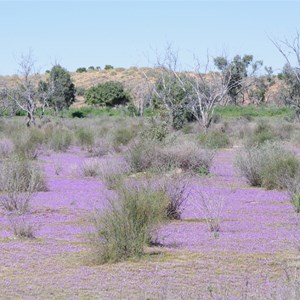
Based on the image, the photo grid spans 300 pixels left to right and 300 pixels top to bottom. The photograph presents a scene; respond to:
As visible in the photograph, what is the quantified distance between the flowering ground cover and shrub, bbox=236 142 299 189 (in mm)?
2966

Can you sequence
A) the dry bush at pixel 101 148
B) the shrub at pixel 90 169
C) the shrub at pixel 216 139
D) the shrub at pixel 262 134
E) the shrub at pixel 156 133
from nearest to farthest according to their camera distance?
the shrub at pixel 90 169 < the shrub at pixel 156 133 < the dry bush at pixel 101 148 < the shrub at pixel 262 134 < the shrub at pixel 216 139

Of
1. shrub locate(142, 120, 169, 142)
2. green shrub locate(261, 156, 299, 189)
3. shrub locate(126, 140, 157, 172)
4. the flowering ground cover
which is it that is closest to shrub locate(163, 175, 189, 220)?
the flowering ground cover

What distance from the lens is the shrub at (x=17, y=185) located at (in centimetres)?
1827

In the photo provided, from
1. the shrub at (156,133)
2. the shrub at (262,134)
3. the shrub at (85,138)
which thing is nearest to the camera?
the shrub at (156,133)

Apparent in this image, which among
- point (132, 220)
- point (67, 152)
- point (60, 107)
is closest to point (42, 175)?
point (132, 220)

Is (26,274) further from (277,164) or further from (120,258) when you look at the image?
(277,164)

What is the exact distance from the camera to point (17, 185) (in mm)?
19312

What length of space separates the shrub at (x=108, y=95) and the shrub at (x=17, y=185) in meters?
59.3

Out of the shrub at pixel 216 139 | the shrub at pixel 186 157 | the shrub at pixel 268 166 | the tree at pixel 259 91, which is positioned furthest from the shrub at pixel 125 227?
the tree at pixel 259 91

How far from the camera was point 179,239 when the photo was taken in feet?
47.8

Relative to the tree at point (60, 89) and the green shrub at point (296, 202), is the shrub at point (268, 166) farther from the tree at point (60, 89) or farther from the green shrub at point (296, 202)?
the tree at point (60, 89)

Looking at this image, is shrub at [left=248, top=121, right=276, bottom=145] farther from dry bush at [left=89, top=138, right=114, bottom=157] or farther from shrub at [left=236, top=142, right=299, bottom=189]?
shrub at [left=236, top=142, right=299, bottom=189]

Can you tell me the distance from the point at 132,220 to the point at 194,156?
15.1m

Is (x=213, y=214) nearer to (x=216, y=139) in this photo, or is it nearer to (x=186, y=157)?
(x=186, y=157)
